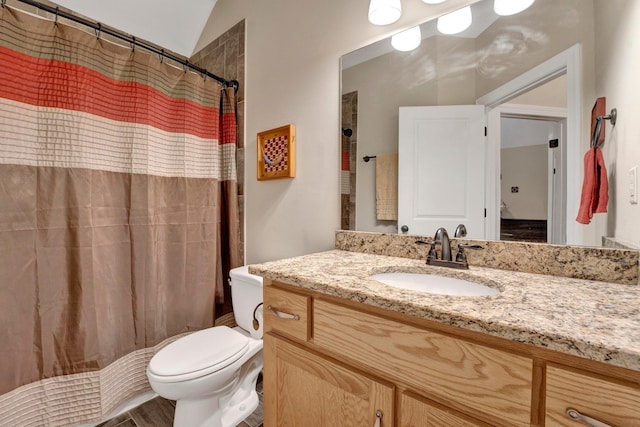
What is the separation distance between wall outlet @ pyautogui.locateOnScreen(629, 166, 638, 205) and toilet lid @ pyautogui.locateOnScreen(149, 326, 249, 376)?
5.12ft

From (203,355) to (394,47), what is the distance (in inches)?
66.1

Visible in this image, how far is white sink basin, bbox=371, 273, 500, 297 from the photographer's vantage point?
3.12 feet

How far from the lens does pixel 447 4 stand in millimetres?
1154

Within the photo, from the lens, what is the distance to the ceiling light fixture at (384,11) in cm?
123

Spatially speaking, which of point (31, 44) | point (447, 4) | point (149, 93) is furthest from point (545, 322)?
point (31, 44)

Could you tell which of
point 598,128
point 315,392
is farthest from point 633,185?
point 315,392

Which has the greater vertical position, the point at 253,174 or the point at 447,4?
the point at 447,4

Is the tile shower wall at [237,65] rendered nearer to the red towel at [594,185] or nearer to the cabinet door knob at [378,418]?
the cabinet door knob at [378,418]

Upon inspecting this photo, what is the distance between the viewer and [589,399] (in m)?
0.49

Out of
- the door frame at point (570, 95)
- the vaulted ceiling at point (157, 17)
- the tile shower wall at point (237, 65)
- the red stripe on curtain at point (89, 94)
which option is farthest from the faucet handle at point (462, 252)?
the vaulted ceiling at point (157, 17)

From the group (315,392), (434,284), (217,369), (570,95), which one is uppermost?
(570,95)

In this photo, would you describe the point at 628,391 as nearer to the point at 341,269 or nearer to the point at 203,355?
the point at 341,269

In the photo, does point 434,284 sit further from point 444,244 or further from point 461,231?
point 461,231

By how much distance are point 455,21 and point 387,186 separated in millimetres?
717
